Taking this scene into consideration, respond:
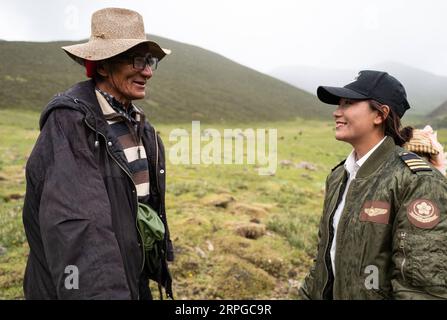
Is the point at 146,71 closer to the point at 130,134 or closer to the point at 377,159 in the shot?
the point at 130,134

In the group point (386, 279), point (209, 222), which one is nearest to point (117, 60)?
point (386, 279)

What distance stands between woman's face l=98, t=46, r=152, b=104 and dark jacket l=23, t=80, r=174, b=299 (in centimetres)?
20

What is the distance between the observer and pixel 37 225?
230 centimetres

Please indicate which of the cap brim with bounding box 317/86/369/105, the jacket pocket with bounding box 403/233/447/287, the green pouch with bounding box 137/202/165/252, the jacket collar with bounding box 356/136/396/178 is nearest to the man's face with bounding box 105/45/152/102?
the green pouch with bounding box 137/202/165/252

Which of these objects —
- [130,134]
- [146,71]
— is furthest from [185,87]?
[130,134]

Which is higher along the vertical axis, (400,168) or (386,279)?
(400,168)

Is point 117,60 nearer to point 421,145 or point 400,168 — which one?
point 400,168

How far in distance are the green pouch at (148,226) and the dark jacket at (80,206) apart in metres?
0.10

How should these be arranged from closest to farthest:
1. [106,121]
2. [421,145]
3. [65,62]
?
[106,121] → [421,145] → [65,62]

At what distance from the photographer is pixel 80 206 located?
6.79 ft

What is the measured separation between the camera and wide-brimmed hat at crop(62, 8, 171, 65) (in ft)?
8.56

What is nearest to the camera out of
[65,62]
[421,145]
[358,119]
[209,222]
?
[358,119]

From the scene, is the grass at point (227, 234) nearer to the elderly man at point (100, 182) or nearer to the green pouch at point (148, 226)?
the green pouch at point (148, 226)

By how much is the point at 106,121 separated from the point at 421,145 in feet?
10.5
